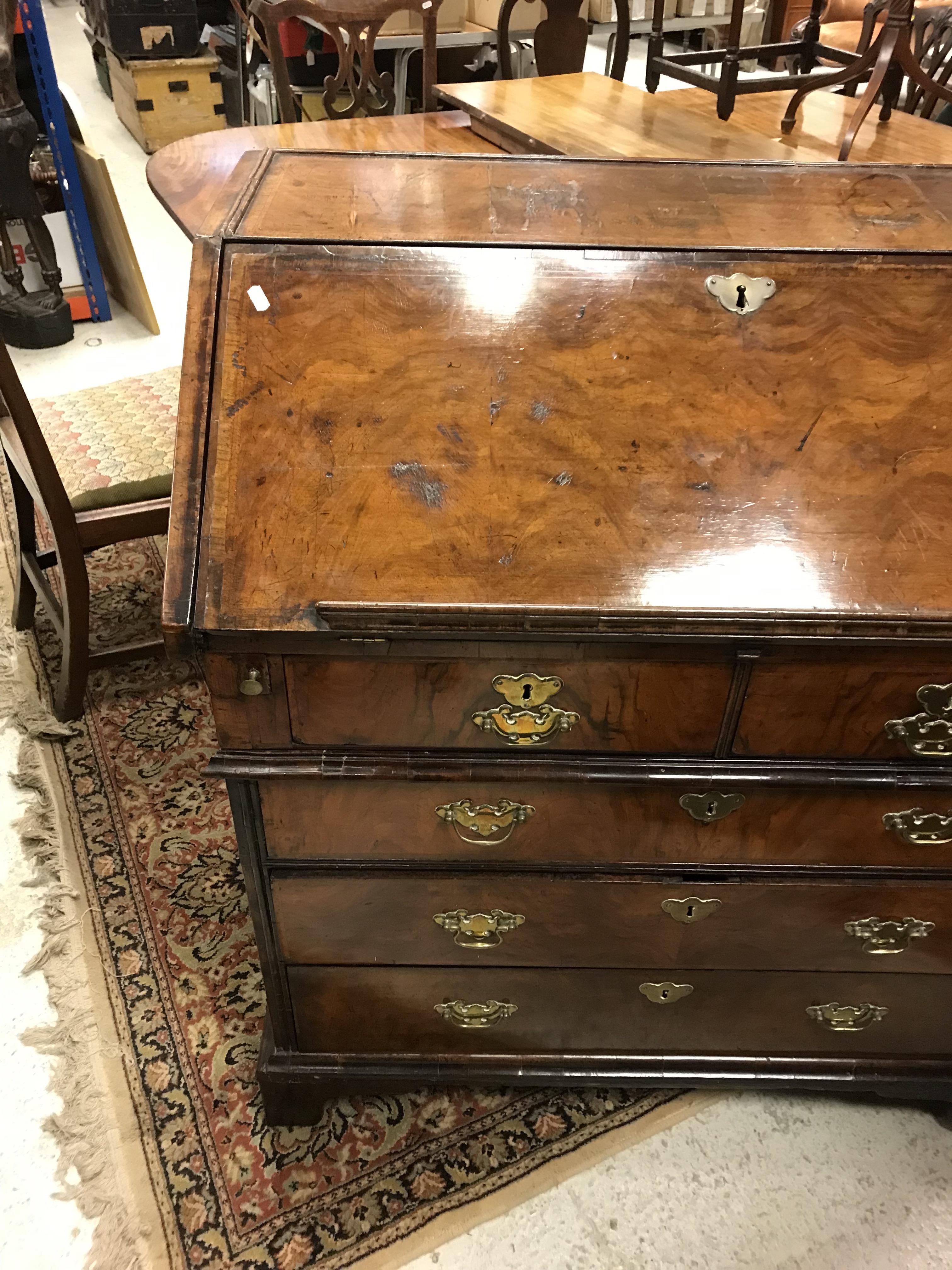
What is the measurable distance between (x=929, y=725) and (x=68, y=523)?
1642 millimetres

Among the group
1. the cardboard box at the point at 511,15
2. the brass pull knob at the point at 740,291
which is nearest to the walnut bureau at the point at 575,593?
the brass pull knob at the point at 740,291

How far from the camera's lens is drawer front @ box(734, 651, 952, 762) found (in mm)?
1000

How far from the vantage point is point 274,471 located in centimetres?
102

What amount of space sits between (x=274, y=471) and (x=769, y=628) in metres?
0.57

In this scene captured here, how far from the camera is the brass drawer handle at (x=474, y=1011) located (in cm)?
137

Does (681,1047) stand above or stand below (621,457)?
below

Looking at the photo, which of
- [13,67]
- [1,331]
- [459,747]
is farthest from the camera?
[1,331]

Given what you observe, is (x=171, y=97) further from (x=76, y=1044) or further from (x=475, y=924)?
(x=475, y=924)

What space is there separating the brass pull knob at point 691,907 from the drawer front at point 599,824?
0.07 m

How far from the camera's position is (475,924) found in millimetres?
1255

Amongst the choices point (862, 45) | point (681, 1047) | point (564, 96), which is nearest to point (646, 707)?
point (681, 1047)

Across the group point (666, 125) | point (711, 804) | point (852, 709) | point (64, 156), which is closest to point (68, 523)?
point (711, 804)

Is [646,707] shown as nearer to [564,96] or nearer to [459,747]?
[459,747]

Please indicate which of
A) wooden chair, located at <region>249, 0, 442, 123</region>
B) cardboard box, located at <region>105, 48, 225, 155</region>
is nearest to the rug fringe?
wooden chair, located at <region>249, 0, 442, 123</region>
